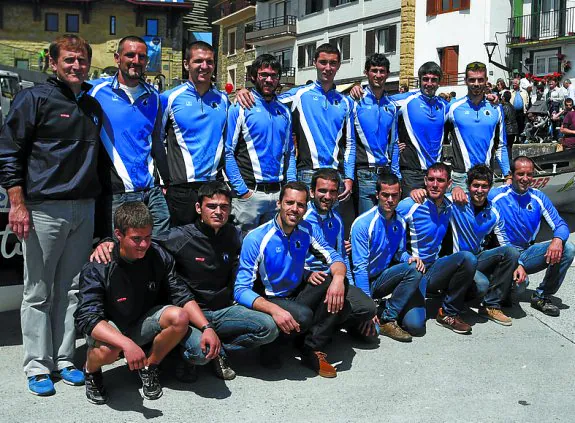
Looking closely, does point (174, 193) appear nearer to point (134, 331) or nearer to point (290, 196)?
point (290, 196)

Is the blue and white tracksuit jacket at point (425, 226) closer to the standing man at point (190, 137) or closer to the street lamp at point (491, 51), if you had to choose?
the standing man at point (190, 137)

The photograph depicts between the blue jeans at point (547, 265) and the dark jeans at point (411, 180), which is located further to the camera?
the dark jeans at point (411, 180)

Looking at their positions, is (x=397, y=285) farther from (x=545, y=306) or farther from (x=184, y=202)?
(x=184, y=202)

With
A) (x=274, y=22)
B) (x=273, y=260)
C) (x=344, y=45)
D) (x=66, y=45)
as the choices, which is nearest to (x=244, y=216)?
(x=273, y=260)

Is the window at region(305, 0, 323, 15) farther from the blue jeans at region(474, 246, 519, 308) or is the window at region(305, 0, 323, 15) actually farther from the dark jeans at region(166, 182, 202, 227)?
the dark jeans at region(166, 182, 202, 227)

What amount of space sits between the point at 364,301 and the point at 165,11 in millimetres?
46592

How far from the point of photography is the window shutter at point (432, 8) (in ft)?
99.7

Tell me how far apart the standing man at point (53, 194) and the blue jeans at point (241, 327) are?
0.94 m

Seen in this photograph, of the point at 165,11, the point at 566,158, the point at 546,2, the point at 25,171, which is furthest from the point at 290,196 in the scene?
the point at 165,11

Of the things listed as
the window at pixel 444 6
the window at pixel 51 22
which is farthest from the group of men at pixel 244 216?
the window at pixel 51 22

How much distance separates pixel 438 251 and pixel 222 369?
236 cm

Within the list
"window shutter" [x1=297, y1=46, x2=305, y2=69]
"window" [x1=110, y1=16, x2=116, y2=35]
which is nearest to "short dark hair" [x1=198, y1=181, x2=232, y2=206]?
"window shutter" [x1=297, y1=46, x2=305, y2=69]

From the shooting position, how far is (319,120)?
5.77 metres

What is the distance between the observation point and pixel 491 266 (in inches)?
232
